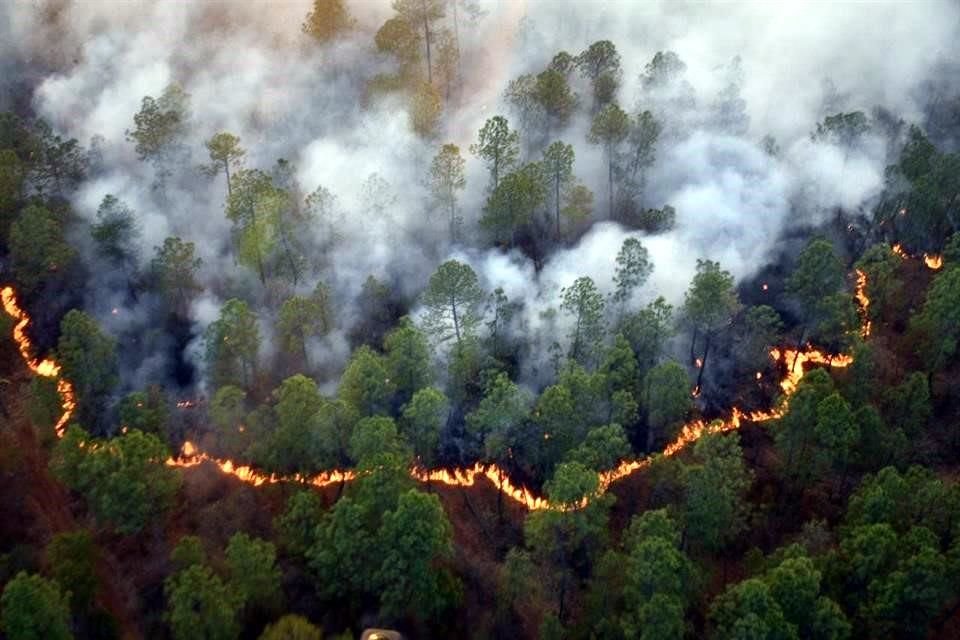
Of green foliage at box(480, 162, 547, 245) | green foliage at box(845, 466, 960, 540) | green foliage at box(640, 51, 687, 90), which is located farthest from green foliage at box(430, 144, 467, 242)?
green foliage at box(845, 466, 960, 540)

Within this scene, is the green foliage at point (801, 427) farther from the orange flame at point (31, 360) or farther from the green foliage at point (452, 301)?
the orange flame at point (31, 360)

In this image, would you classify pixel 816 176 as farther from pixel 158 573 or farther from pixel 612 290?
pixel 158 573

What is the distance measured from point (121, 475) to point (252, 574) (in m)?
11.2

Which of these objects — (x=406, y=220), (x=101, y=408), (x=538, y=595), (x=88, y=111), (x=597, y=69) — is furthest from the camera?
(x=88, y=111)

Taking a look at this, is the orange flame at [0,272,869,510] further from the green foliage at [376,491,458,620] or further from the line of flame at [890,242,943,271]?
the line of flame at [890,242,943,271]

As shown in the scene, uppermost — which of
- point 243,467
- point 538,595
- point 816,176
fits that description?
point 816,176

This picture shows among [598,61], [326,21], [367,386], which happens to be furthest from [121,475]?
[598,61]

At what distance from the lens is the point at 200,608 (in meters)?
53.4

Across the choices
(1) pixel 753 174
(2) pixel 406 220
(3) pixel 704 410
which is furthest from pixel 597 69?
(3) pixel 704 410

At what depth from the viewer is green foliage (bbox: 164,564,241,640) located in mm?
52844

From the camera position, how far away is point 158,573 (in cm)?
6425

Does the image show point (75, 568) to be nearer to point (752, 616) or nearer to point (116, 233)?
point (116, 233)

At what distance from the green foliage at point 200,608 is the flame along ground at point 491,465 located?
45.9 feet

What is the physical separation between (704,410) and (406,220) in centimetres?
3353
